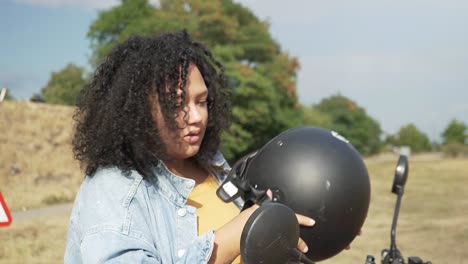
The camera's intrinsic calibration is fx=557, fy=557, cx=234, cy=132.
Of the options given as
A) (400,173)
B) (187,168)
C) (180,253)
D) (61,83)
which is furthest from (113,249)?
(61,83)

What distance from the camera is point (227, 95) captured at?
274 centimetres

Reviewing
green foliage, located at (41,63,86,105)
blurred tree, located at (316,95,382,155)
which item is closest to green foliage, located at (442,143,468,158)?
green foliage, located at (41,63,86,105)

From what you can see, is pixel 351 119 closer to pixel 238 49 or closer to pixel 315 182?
pixel 238 49

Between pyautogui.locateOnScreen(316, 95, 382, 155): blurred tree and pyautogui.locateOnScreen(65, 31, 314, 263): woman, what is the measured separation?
84.5 metres

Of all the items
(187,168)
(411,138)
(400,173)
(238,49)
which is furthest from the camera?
(411,138)

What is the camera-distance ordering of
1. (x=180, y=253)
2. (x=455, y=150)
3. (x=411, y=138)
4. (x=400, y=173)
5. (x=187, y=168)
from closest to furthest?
(x=180, y=253) < (x=187, y=168) < (x=400, y=173) < (x=455, y=150) < (x=411, y=138)

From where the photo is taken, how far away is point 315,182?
2.48m

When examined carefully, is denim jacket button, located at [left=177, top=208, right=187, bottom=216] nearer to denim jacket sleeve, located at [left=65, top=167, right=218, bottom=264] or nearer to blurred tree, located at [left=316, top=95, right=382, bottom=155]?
denim jacket sleeve, located at [left=65, top=167, right=218, bottom=264]

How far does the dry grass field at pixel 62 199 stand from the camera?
9914 mm

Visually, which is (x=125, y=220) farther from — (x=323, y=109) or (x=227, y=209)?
(x=323, y=109)

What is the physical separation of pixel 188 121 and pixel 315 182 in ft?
2.38

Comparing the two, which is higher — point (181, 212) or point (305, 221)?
point (181, 212)

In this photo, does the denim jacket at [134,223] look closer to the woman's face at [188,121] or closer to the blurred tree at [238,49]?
the woman's face at [188,121]

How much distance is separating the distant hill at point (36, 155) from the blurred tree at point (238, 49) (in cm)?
904
